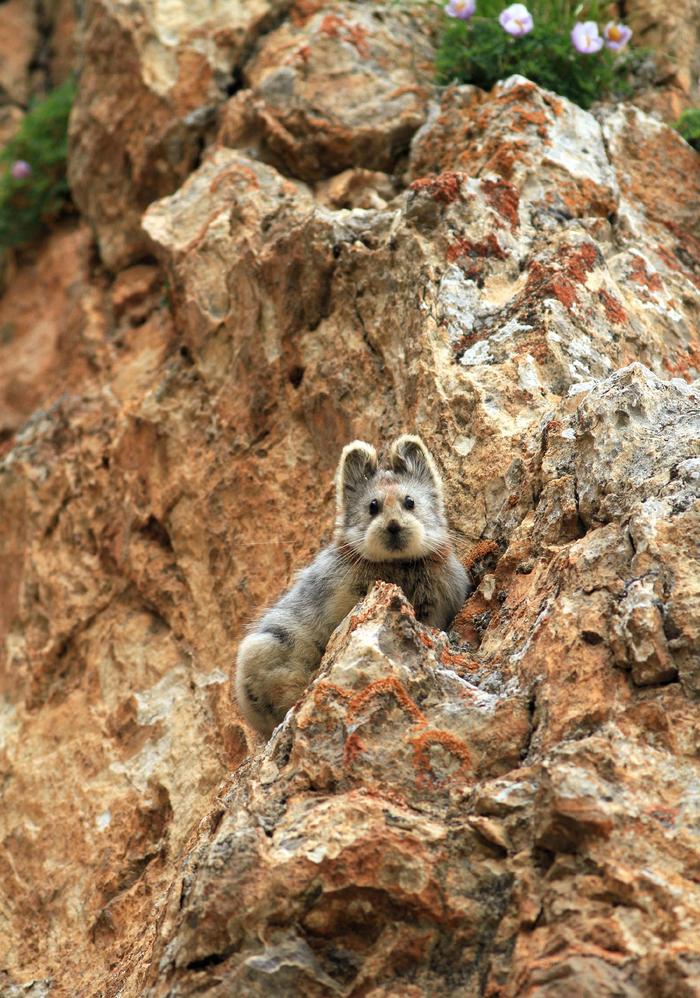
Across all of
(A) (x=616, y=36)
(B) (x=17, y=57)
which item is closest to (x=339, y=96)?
(A) (x=616, y=36)

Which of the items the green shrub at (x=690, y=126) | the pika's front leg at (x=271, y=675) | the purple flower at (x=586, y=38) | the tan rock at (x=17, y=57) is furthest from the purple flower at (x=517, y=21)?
the tan rock at (x=17, y=57)

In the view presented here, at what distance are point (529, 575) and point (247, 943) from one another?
240 cm

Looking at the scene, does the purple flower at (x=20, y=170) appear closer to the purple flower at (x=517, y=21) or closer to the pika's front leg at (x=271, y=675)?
the purple flower at (x=517, y=21)

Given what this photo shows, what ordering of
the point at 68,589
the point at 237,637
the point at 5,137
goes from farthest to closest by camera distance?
1. the point at 5,137
2. the point at 68,589
3. the point at 237,637

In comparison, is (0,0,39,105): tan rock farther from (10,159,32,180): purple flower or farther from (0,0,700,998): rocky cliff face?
(0,0,700,998): rocky cliff face

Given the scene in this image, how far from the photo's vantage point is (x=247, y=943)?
4.70m

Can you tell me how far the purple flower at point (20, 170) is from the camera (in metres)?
13.4

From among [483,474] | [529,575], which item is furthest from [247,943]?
[483,474]

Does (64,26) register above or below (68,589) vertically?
above

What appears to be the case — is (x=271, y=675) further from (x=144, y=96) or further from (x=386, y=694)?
(x=144, y=96)

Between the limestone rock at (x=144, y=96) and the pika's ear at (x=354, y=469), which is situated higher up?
the limestone rock at (x=144, y=96)

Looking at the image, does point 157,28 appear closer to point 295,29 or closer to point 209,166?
point 295,29

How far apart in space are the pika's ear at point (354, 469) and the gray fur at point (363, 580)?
0.11m

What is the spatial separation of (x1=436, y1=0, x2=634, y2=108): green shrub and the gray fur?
4.40 meters
